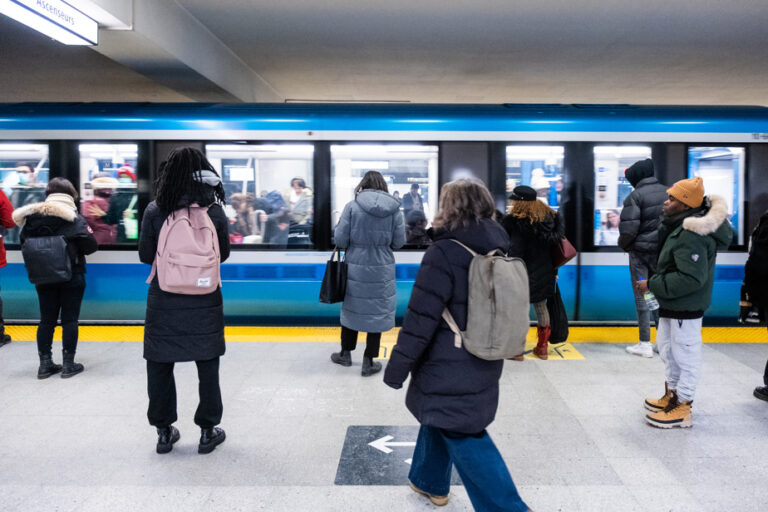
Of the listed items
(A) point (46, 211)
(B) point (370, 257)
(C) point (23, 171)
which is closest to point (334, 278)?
(B) point (370, 257)

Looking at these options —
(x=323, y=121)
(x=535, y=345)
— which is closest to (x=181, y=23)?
(x=323, y=121)

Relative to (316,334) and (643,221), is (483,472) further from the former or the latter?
(316,334)

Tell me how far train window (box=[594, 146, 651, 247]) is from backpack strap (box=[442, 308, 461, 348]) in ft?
13.5

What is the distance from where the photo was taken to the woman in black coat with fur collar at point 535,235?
187 inches

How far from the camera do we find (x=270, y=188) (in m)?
5.89

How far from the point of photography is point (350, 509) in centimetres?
264

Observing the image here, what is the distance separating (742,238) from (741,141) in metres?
0.99

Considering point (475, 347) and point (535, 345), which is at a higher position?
point (475, 347)

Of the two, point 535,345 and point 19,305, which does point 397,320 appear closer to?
point 535,345

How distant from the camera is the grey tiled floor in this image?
2.74m

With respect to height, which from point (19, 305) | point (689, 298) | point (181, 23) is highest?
point (181, 23)

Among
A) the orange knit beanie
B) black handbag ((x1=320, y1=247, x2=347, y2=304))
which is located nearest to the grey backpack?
the orange knit beanie

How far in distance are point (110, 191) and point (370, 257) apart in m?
3.17

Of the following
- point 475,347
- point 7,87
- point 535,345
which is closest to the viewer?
point 475,347
